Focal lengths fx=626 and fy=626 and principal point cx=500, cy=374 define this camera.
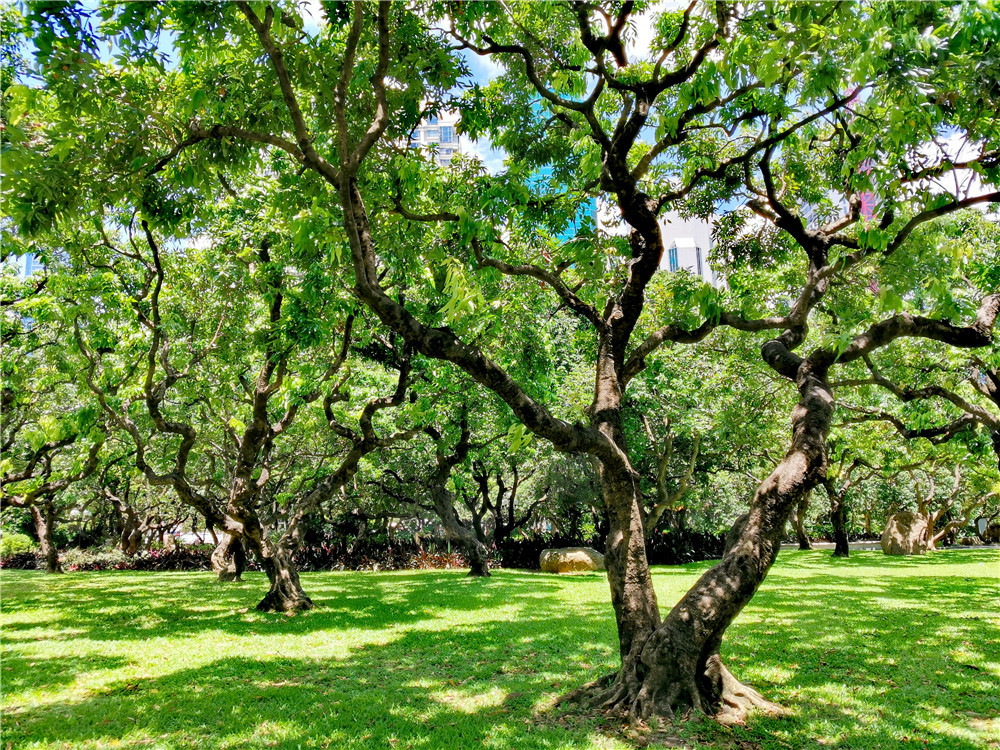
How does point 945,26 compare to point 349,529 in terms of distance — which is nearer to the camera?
point 945,26

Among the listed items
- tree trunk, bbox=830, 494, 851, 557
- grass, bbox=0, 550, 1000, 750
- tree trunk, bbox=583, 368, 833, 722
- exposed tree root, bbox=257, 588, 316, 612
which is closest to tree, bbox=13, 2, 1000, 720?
tree trunk, bbox=583, 368, 833, 722

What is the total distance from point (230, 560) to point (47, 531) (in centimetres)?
689

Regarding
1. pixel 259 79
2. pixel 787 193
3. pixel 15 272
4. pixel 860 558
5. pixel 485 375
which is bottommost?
pixel 860 558

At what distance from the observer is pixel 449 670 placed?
22.0ft

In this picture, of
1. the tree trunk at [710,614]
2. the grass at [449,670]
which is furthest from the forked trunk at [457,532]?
the tree trunk at [710,614]

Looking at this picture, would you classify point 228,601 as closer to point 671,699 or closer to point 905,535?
point 671,699

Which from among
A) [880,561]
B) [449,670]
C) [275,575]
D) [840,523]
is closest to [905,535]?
[840,523]

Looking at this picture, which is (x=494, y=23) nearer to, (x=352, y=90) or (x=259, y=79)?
(x=352, y=90)

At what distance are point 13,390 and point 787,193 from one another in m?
14.4

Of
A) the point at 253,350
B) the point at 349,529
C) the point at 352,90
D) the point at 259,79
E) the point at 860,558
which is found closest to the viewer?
the point at 259,79

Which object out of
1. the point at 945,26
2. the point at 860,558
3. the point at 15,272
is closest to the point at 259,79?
the point at 945,26

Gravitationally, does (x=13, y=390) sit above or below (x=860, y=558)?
above

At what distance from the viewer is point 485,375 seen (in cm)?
465

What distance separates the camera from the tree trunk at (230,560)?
18.4 meters
